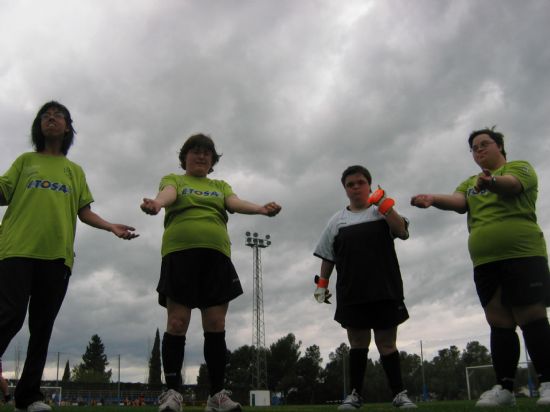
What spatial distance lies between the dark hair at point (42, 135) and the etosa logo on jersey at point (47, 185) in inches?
16.7

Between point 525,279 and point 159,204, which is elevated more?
point 159,204

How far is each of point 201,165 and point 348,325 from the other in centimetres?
194

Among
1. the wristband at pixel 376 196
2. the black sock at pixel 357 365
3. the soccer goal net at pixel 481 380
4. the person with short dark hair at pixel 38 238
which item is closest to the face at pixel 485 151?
the wristband at pixel 376 196

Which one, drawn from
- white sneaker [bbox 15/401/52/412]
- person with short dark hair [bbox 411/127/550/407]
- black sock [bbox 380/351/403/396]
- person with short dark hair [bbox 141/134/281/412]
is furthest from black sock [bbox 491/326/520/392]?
white sneaker [bbox 15/401/52/412]

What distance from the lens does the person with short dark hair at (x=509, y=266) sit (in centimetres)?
376

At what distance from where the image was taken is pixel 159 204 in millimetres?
3764

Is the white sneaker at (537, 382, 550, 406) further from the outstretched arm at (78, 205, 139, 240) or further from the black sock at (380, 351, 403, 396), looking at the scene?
the outstretched arm at (78, 205, 139, 240)

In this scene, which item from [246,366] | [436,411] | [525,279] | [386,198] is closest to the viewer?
[436,411]

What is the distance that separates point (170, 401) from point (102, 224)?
1485 mm

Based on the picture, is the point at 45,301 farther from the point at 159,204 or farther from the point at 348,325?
the point at 348,325

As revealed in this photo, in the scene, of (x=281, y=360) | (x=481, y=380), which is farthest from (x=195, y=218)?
(x=281, y=360)

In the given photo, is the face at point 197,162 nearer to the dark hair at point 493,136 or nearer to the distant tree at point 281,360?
the dark hair at point 493,136

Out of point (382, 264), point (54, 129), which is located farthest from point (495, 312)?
point (54, 129)

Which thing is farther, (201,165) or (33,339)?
(201,165)
